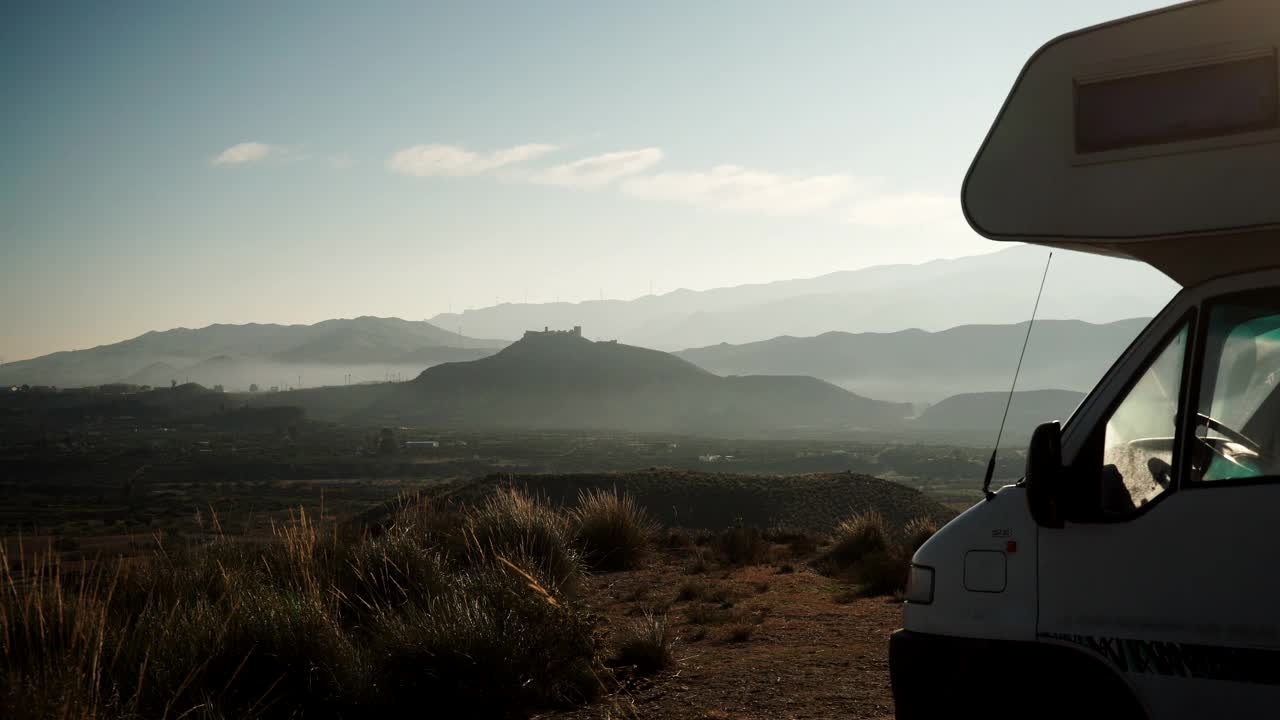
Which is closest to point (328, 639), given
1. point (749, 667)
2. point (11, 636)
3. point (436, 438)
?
point (11, 636)

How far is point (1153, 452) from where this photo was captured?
3.70 metres

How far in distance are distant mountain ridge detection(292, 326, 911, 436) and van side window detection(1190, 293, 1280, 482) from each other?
17110 cm

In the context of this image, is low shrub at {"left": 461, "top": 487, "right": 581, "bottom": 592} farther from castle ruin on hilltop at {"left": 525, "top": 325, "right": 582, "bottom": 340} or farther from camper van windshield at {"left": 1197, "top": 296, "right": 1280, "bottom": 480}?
castle ruin on hilltop at {"left": 525, "top": 325, "right": 582, "bottom": 340}

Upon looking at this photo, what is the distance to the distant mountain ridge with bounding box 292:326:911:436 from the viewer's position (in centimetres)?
18112

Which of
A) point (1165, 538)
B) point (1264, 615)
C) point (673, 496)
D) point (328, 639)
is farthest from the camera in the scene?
point (673, 496)

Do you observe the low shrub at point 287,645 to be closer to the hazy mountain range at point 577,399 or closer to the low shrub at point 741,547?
the low shrub at point 741,547

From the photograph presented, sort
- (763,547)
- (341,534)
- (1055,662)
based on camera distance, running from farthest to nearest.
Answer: (763,547) < (341,534) < (1055,662)

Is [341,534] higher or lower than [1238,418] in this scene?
lower

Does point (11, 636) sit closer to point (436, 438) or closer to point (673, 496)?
point (673, 496)

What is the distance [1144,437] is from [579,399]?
181602 mm

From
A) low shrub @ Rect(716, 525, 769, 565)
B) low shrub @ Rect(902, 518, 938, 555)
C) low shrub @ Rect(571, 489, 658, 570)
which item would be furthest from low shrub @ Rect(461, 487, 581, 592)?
low shrub @ Rect(902, 518, 938, 555)

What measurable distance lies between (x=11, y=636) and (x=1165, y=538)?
6.36m

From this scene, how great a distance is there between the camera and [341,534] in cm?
1223

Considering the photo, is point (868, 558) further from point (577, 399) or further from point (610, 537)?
point (577, 399)
